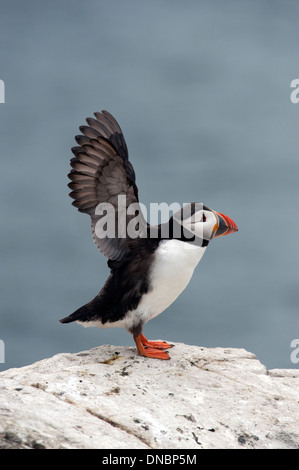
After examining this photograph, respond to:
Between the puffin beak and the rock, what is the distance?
4.17 ft

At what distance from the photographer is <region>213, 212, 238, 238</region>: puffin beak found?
23.2ft

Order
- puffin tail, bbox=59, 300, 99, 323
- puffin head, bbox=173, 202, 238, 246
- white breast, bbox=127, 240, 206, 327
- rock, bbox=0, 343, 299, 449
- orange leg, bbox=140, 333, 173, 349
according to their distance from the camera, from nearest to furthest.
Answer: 1. rock, bbox=0, 343, 299, 449
2. white breast, bbox=127, 240, 206, 327
3. puffin head, bbox=173, 202, 238, 246
4. puffin tail, bbox=59, 300, 99, 323
5. orange leg, bbox=140, 333, 173, 349

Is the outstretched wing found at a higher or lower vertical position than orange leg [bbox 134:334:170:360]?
higher

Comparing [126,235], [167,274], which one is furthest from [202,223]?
[126,235]

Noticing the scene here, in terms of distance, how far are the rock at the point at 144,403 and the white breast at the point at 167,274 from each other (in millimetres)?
480

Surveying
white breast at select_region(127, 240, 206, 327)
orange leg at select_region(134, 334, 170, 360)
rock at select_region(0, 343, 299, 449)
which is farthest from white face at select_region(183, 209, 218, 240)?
rock at select_region(0, 343, 299, 449)

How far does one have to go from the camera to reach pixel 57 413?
5371mm

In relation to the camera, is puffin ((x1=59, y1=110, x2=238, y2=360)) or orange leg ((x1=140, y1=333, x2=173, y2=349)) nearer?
puffin ((x1=59, y1=110, x2=238, y2=360))

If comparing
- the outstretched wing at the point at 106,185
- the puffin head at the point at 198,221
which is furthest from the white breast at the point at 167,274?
the outstretched wing at the point at 106,185

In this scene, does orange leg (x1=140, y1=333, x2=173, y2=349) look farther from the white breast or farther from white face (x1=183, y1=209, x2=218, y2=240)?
white face (x1=183, y1=209, x2=218, y2=240)

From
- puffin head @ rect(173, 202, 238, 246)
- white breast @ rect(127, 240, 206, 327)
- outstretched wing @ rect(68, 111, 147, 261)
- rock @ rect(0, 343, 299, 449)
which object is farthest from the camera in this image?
puffin head @ rect(173, 202, 238, 246)

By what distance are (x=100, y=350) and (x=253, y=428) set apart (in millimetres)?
1894

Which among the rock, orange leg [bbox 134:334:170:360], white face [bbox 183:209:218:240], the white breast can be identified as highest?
white face [bbox 183:209:218:240]

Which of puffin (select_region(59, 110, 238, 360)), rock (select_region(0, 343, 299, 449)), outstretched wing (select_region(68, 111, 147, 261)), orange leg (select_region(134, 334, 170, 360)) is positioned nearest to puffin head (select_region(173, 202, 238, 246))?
puffin (select_region(59, 110, 238, 360))
